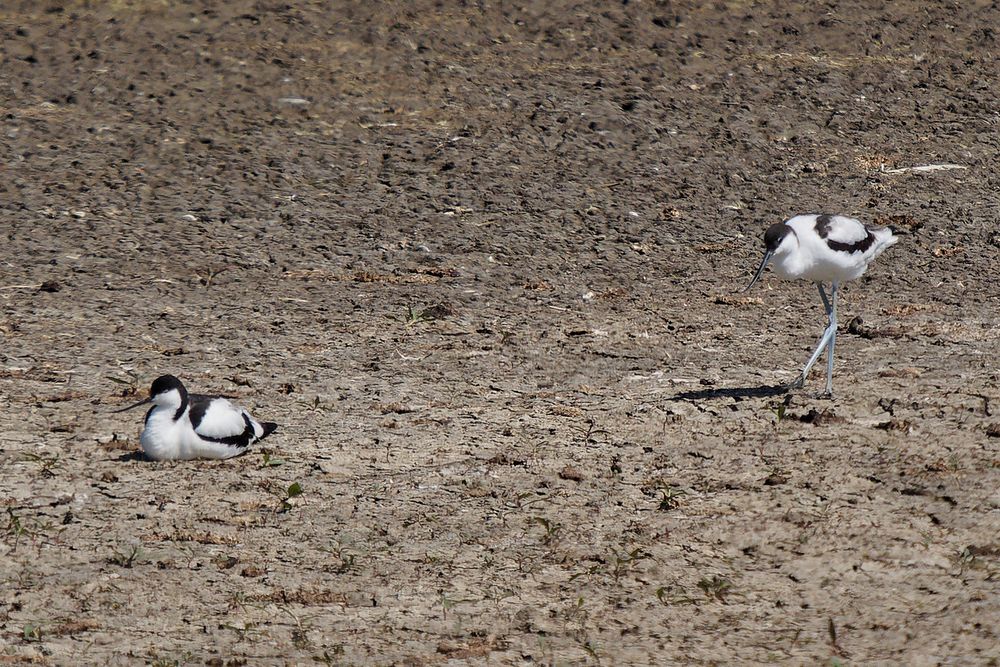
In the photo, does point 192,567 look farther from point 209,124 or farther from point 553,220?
point 209,124

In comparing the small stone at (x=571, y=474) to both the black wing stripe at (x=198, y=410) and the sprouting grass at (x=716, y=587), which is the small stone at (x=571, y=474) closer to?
the sprouting grass at (x=716, y=587)

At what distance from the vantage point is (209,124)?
11.4 metres

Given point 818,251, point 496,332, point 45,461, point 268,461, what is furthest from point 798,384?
point 45,461

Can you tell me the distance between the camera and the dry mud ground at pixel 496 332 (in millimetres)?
5332

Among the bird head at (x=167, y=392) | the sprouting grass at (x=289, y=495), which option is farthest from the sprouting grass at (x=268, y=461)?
the bird head at (x=167, y=392)

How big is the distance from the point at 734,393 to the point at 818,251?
90 cm

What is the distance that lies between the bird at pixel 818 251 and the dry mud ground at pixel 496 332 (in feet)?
0.93

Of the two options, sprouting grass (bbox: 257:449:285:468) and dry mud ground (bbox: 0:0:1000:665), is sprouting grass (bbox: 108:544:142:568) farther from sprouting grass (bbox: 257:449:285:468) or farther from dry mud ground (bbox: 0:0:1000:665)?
sprouting grass (bbox: 257:449:285:468)

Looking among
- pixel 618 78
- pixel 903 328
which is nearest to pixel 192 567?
pixel 903 328

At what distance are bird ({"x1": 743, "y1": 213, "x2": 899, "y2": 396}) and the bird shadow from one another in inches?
3.7

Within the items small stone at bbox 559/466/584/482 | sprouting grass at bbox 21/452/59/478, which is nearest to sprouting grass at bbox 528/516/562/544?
small stone at bbox 559/466/584/482

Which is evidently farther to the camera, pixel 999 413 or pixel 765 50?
pixel 765 50

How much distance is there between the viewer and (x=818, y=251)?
7.40 meters

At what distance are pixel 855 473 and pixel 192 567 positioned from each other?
3.07 metres
